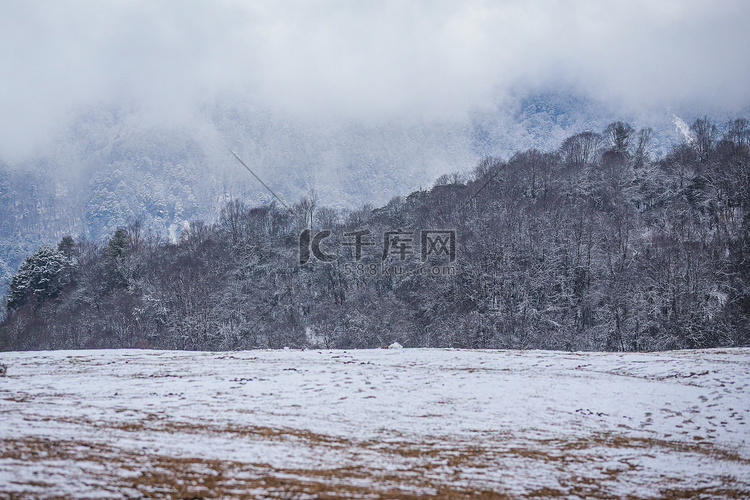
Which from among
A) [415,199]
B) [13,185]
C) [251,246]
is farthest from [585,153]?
[13,185]

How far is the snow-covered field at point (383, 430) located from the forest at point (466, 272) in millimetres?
32820

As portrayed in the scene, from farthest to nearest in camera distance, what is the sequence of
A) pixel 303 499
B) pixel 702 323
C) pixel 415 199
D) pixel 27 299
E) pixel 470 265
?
pixel 415 199 < pixel 27 299 < pixel 470 265 < pixel 702 323 < pixel 303 499

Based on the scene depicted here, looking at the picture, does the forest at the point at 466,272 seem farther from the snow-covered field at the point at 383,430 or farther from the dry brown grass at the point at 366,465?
the dry brown grass at the point at 366,465

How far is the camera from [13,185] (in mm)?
138875

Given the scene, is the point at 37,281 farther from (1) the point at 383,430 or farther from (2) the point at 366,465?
(2) the point at 366,465

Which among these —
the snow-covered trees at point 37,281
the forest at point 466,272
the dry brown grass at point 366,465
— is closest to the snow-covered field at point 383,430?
the dry brown grass at point 366,465

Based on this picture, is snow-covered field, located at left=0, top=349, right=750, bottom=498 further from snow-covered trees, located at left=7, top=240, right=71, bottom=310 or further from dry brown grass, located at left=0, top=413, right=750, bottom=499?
snow-covered trees, located at left=7, top=240, right=71, bottom=310

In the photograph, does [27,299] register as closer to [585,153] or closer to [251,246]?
[251,246]

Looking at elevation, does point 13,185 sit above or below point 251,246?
above

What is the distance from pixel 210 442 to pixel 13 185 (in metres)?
173

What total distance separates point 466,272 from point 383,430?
5099 cm

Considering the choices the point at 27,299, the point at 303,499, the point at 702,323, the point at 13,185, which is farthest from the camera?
the point at 13,185

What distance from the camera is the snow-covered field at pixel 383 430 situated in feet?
23.5

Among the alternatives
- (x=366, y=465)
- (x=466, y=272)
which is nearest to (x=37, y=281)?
(x=466, y=272)
